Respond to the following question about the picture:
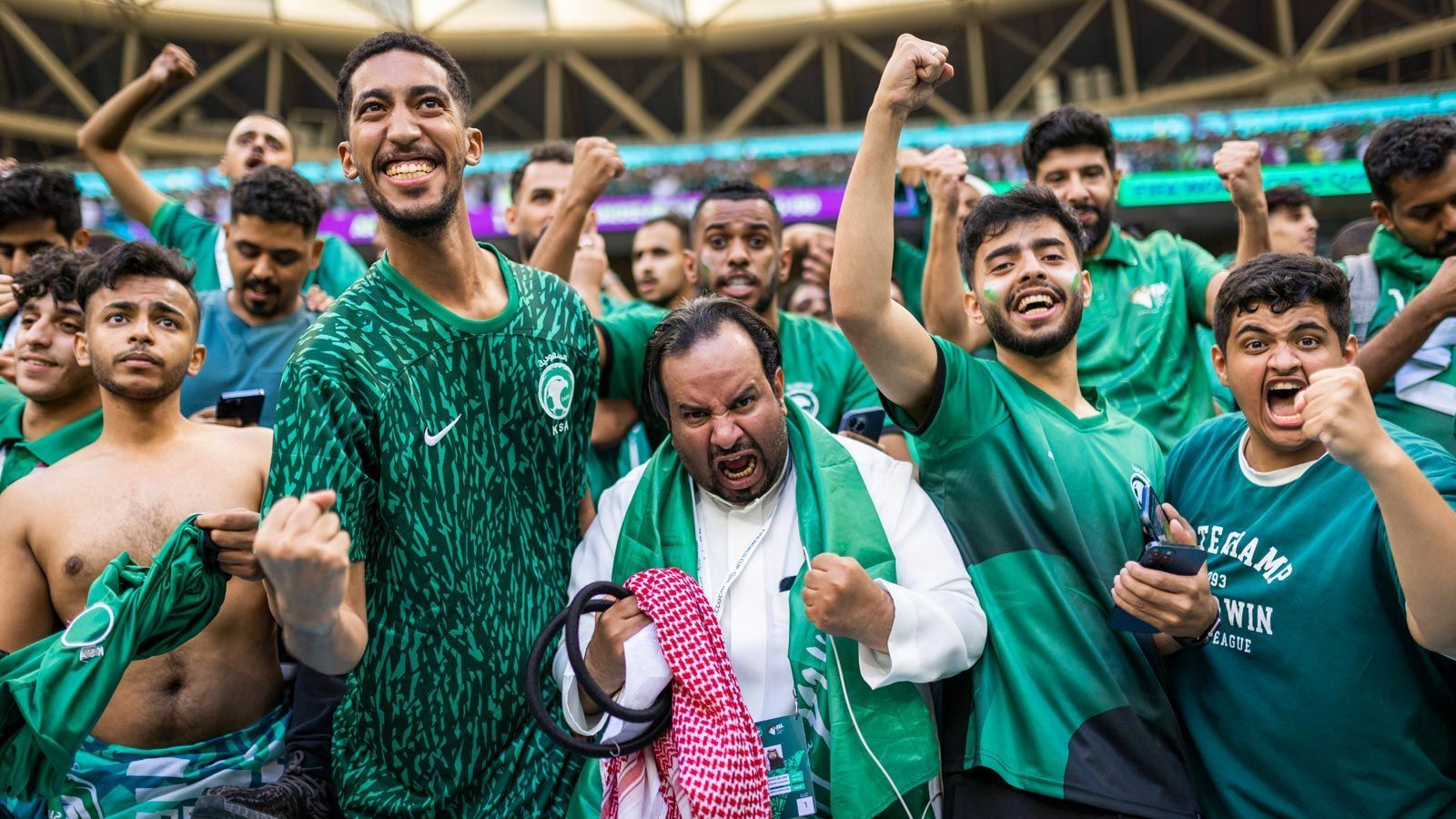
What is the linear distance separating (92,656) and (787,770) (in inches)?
63.4

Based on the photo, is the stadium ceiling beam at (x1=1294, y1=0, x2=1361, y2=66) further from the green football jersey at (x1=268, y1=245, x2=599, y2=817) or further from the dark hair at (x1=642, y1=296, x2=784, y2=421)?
the green football jersey at (x1=268, y1=245, x2=599, y2=817)

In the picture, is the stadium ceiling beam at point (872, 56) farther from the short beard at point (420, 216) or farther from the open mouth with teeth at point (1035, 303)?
the short beard at point (420, 216)

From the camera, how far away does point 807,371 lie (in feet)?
13.0

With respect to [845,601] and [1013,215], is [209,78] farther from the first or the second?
[845,601]

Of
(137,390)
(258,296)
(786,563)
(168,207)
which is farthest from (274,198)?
(786,563)

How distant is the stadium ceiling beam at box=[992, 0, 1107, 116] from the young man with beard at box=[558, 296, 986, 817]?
62.3 ft

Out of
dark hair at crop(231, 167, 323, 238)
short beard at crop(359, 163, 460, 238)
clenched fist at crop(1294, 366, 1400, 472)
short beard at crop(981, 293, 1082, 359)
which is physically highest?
dark hair at crop(231, 167, 323, 238)

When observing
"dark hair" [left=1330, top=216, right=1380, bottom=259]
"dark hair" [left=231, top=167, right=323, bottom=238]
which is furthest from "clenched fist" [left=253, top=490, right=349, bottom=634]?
"dark hair" [left=1330, top=216, right=1380, bottom=259]

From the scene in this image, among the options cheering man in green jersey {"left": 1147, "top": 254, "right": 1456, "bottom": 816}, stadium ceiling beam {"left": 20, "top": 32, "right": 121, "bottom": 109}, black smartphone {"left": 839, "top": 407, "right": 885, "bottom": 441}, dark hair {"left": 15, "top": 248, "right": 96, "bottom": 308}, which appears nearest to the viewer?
cheering man in green jersey {"left": 1147, "top": 254, "right": 1456, "bottom": 816}

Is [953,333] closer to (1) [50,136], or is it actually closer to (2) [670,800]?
(2) [670,800]

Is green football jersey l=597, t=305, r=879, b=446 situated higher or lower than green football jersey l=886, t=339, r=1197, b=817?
higher

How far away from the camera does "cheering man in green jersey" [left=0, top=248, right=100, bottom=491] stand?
3523mm

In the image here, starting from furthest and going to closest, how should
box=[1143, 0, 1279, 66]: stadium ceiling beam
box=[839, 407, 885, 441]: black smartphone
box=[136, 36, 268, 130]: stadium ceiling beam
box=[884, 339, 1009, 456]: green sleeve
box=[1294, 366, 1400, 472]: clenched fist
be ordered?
box=[136, 36, 268, 130]: stadium ceiling beam
box=[1143, 0, 1279, 66]: stadium ceiling beam
box=[839, 407, 885, 441]: black smartphone
box=[884, 339, 1009, 456]: green sleeve
box=[1294, 366, 1400, 472]: clenched fist

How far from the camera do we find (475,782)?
2.58 metres
